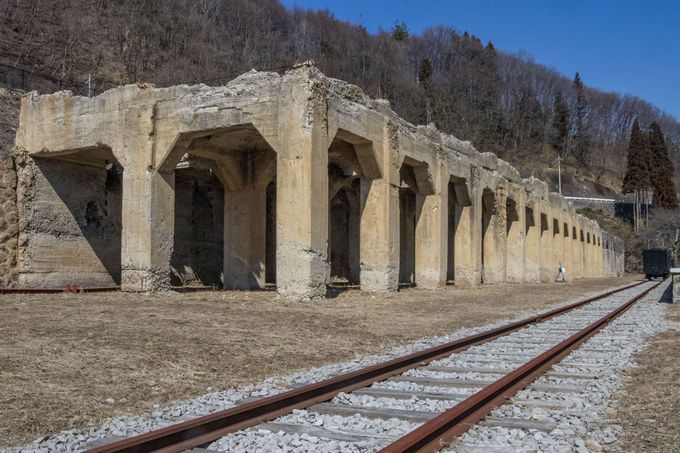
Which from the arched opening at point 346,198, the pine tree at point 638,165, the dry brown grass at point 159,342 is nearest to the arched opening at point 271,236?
the arched opening at point 346,198

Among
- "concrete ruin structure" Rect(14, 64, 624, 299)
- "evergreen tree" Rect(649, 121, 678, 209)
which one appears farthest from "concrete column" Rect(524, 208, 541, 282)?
"evergreen tree" Rect(649, 121, 678, 209)

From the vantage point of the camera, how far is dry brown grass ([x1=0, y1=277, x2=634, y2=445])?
5668mm

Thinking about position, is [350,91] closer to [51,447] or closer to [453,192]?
[453,192]

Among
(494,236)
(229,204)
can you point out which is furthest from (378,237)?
(494,236)

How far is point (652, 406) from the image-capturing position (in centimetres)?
548

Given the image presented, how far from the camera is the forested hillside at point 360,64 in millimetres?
51000

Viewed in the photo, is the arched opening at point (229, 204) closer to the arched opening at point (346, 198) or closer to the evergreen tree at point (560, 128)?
the arched opening at point (346, 198)

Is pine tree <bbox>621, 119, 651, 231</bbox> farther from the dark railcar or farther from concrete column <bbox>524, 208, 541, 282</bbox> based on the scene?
Answer: concrete column <bbox>524, 208, 541, 282</bbox>

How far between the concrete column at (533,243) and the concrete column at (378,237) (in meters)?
18.6

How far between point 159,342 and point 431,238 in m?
16.4

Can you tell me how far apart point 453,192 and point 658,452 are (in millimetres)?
25117

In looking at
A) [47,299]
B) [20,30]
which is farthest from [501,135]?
[47,299]

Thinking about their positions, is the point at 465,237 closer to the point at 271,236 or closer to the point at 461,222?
the point at 461,222

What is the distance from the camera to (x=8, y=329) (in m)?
9.25
